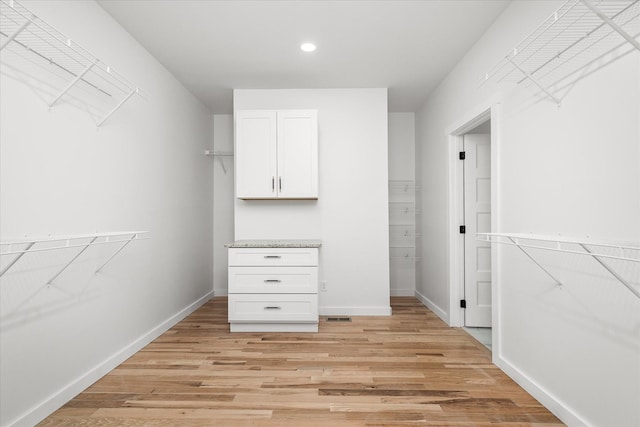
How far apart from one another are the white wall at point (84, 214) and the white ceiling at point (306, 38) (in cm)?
31

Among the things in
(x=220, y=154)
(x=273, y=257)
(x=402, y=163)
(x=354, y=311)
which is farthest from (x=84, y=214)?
(x=402, y=163)

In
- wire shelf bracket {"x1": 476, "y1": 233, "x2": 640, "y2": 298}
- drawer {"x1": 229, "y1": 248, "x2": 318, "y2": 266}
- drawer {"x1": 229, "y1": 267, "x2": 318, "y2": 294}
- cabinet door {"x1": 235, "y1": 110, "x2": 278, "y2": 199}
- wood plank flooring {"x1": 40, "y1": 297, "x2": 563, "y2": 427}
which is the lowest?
wood plank flooring {"x1": 40, "y1": 297, "x2": 563, "y2": 427}

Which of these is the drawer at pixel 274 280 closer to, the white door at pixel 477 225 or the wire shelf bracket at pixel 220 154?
the white door at pixel 477 225

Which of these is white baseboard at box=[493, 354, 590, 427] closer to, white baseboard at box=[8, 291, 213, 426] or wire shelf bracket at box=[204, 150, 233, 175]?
white baseboard at box=[8, 291, 213, 426]

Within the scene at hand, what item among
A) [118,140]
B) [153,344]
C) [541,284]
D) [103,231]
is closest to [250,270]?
[153,344]

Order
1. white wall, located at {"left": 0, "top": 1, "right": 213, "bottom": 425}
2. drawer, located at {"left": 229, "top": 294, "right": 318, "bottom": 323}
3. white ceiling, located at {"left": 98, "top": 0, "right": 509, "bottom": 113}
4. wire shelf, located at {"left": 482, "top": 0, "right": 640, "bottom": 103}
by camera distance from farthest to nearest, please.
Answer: drawer, located at {"left": 229, "top": 294, "right": 318, "bottom": 323}
white ceiling, located at {"left": 98, "top": 0, "right": 509, "bottom": 113}
white wall, located at {"left": 0, "top": 1, "right": 213, "bottom": 425}
wire shelf, located at {"left": 482, "top": 0, "right": 640, "bottom": 103}

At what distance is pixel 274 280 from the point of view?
344 centimetres

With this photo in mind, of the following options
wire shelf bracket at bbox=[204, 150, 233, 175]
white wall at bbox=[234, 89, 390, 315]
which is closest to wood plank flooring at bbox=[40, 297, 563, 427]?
white wall at bbox=[234, 89, 390, 315]

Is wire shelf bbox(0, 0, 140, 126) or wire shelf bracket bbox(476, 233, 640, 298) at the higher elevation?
wire shelf bbox(0, 0, 140, 126)

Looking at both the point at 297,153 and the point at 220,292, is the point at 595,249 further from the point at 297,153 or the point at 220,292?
the point at 220,292

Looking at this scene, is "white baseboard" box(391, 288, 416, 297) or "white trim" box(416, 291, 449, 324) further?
"white baseboard" box(391, 288, 416, 297)

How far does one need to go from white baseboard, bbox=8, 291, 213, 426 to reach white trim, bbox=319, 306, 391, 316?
1.65 meters

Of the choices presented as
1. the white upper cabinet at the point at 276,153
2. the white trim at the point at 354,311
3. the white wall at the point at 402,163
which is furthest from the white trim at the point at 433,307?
the white upper cabinet at the point at 276,153

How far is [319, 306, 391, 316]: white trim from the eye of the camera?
4.00 m
